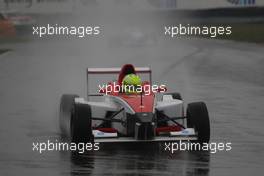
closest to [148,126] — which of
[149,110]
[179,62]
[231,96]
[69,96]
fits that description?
[149,110]

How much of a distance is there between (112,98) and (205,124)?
1.64 metres

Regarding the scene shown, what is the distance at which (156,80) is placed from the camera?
25.0 m

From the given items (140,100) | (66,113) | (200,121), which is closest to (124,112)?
(140,100)

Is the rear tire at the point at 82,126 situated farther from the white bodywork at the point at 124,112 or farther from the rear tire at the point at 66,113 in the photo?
the rear tire at the point at 66,113

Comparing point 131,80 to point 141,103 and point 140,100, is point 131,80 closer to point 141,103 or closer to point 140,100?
point 140,100

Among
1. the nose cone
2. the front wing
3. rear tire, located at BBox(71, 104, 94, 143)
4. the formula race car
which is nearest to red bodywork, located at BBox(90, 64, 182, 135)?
the formula race car

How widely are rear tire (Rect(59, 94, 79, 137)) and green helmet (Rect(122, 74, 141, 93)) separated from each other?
2.66 feet

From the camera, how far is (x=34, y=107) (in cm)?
1917

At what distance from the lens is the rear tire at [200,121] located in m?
13.5

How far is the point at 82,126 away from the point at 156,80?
11832mm

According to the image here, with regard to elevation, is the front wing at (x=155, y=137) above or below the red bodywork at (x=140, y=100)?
below

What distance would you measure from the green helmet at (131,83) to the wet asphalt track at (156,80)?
1243mm

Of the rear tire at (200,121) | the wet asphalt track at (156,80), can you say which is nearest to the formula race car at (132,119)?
the rear tire at (200,121)

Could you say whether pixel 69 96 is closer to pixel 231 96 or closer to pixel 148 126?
pixel 148 126
